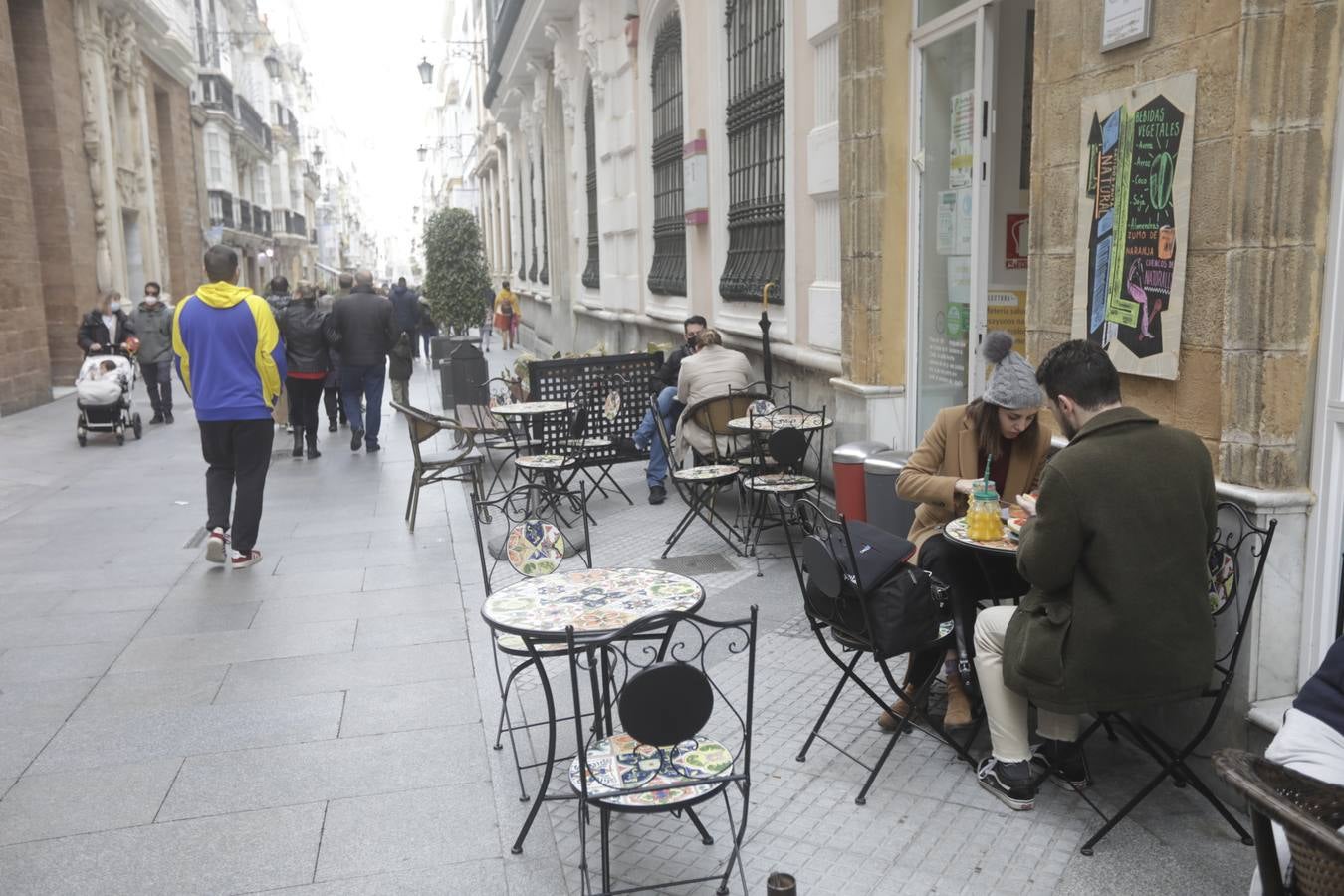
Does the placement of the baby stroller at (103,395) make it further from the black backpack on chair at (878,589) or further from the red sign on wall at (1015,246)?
the black backpack on chair at (878,589)

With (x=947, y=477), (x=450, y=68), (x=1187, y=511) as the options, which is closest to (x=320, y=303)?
(x=947, y=477)

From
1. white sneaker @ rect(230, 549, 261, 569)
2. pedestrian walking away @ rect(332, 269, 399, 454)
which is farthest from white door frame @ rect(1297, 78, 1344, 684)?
pedestrian walking away @ rect(332, 269, 399, 454)

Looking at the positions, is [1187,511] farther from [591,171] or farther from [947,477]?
[591,171]

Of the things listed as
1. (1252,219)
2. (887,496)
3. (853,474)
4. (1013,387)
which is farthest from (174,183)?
(1252,219)

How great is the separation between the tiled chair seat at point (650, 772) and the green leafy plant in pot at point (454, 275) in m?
19.1

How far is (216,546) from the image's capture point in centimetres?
717

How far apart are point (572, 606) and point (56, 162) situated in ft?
56.8

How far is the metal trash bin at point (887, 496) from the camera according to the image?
5871 mm

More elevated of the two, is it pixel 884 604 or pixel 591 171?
pixel 591 171

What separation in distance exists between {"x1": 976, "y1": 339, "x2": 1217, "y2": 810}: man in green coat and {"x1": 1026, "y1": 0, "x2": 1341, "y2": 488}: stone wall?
0.38 m

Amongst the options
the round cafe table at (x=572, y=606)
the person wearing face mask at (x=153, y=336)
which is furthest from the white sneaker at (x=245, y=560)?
the person wearing face mask at (x=153, y=336)

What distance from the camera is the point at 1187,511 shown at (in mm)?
3252

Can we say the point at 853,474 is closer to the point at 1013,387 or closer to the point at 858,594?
the point at 1013,387

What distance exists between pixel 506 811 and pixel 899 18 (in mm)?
5240
